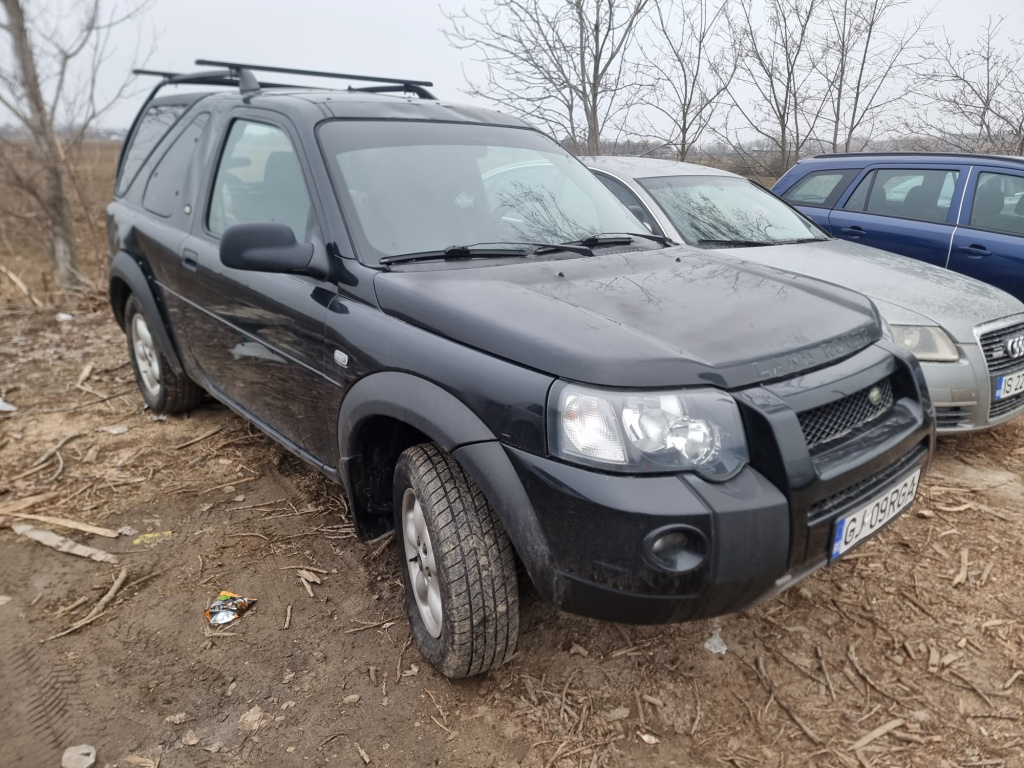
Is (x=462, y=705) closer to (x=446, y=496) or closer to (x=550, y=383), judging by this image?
(x=446, y=496)

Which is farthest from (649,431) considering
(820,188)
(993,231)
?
(820,188)

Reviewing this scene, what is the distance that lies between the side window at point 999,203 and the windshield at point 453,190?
372 cm

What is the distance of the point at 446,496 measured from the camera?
2.16 metres

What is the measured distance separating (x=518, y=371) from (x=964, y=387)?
282 centimetres

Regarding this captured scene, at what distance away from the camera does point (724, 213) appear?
16.3ft

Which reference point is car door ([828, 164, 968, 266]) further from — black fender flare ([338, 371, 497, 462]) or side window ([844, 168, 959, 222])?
black fender flare ([338, 371, 497, 462])

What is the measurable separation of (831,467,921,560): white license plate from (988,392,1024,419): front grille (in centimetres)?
180

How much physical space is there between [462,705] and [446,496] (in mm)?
695

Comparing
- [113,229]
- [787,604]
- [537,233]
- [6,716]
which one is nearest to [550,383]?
[537,233]

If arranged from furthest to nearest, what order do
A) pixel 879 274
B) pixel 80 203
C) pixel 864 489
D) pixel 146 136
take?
pixel 80 203 → pixel 146 136 → pixel 879 274 → pixel 864 489

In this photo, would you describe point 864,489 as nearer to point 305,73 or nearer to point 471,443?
point 471,443

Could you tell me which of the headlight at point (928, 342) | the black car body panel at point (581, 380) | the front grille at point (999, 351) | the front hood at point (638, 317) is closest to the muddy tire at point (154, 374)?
the black car body panel at point (581, 380)

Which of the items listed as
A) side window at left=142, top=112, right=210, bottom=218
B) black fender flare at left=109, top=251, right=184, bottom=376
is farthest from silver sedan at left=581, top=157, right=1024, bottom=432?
black fender flare at left=109, top=251, right=184, bottom=376

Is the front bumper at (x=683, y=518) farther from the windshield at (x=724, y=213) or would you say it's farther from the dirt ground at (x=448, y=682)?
the windshield at (x=724, y=213)
